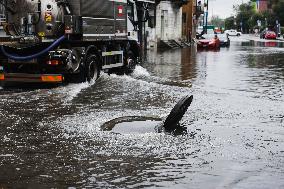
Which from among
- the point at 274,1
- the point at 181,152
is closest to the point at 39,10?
the point at 181,152

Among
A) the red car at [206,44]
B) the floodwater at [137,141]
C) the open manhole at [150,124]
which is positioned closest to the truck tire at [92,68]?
the floodwater at [137,141]

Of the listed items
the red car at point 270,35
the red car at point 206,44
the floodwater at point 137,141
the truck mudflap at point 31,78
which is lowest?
the floodwater at point 137,141

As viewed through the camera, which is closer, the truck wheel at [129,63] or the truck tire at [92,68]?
the truck tire at [92,68]

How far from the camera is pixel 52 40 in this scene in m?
15.3

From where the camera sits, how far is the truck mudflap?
15.2m

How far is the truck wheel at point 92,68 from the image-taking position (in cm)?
1658

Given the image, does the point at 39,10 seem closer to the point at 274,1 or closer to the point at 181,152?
the point at 181,152

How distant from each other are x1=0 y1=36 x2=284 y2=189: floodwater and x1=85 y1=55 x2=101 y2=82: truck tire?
4.33ft

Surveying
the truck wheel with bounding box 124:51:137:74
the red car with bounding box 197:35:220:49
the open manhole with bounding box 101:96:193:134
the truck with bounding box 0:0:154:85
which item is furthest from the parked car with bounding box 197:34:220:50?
the open manhole with bounding box 101:96:193:134

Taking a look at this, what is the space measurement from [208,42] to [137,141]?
38.3 meters

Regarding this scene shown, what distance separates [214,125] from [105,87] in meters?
6.57

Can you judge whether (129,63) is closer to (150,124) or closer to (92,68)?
(92,68)

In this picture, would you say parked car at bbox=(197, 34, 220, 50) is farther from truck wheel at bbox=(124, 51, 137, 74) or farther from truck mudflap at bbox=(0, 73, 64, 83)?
truck mudflap at bbox=(0, 73, 64, 83)

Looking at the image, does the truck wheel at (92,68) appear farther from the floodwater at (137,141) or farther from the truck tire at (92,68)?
the floodwater at (137,141)
